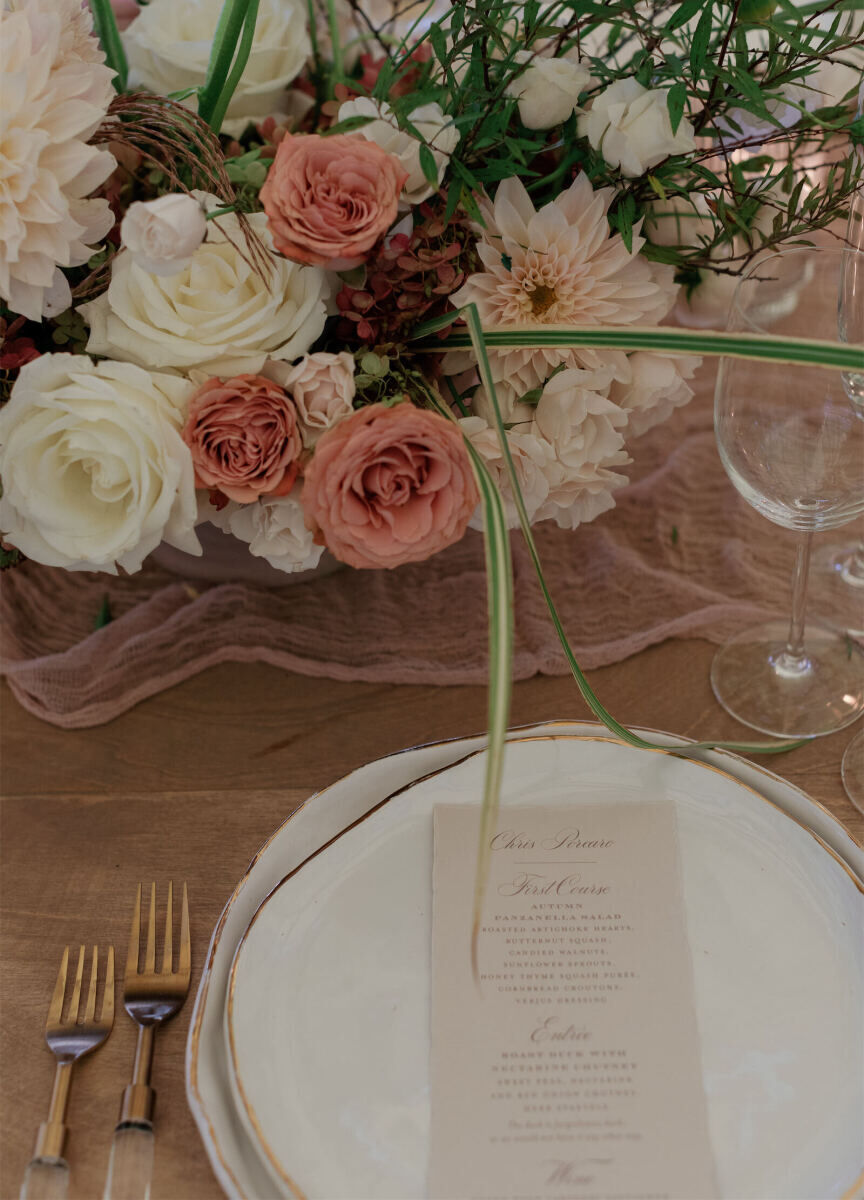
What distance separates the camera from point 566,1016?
18.7 inches

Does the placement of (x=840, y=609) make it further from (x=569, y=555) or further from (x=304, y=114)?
(x=304, y=114)

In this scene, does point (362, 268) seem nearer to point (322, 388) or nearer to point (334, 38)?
point (322, 388)

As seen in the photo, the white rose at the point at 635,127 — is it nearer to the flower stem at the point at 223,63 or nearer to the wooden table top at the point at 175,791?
A: the flower stem at the point at 223,63

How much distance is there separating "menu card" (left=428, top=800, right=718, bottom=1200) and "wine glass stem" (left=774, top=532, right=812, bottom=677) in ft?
0.63

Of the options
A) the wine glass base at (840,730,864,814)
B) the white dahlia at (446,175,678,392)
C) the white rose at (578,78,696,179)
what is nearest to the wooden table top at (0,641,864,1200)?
the wine glass base at (840,730,864,814)

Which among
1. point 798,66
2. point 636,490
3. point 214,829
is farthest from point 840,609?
point 214,829

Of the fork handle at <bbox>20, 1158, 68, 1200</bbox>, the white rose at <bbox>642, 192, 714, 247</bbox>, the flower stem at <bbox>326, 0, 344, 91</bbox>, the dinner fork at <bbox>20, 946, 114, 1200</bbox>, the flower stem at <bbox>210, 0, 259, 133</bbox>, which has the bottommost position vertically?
the fork handle at <bbox>20, 1158, 68, 1200</bbox>

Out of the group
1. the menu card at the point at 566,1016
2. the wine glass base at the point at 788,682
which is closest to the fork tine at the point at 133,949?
the menu card at the point at 566,1016

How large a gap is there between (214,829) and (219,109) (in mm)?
433

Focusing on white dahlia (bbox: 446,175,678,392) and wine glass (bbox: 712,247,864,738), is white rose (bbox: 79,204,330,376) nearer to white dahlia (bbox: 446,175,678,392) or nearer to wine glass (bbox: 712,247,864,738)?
white dahlia (bbox: 446,175,678,392)

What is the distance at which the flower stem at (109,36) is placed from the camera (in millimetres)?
623

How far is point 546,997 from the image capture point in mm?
480

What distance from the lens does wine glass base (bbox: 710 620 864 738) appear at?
25.9 inches

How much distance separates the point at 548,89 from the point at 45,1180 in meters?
0.59
